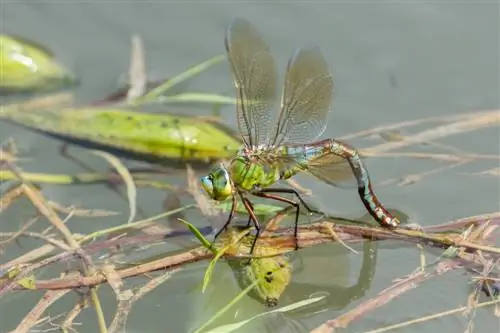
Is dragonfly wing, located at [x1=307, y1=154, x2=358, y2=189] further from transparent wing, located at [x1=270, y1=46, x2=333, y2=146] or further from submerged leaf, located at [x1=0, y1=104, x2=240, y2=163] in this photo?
submerged leaf, located at [x1=0, y1=104, x2=240, y2=163]

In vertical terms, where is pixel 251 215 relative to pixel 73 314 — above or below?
above

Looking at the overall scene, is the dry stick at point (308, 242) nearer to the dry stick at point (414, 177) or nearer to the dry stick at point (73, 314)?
Result: the dry stick at point (73, 314)

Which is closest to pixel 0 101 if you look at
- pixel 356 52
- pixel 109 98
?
pixel 109 98

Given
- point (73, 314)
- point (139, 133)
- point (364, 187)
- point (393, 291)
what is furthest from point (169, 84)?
point (393, 291)

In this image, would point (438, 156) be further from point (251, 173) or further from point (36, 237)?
point (36, 237)

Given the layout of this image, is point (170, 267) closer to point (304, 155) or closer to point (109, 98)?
point (304, 155)
